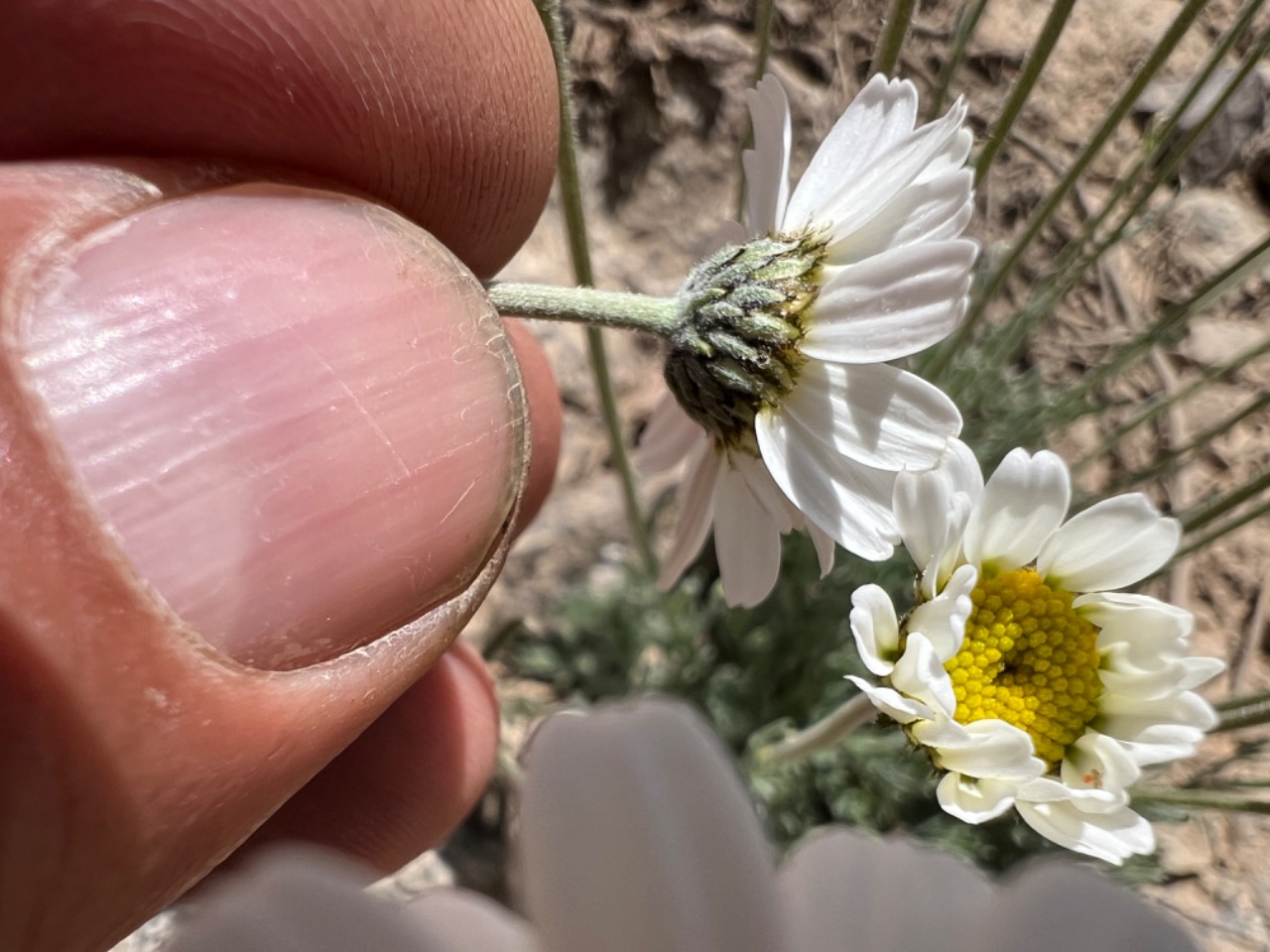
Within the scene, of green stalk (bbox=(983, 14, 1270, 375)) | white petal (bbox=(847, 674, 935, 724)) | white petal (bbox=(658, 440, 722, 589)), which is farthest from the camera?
green stalk (bbox=(983, 14, 1270, 375))

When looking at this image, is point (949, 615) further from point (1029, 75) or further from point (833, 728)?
point (1029, 75)

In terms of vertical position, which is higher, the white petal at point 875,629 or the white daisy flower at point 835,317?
the white daisy flower at point 835,317

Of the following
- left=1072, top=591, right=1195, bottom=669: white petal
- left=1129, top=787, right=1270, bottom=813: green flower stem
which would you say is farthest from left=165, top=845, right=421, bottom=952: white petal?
left=1129, top=787, right=1270, bottom=813: green flower stem

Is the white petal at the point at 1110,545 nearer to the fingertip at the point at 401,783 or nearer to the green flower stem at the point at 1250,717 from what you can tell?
the green flower stem at the point at 1250,717

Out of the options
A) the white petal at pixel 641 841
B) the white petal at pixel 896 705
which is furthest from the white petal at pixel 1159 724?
the white petal at pixel 641 841

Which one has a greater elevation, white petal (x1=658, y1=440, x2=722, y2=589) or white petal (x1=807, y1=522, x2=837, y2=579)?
white petal (x1=807, y1=522, x2=837, y2=579)

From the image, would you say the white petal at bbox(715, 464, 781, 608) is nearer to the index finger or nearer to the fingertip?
the index finger

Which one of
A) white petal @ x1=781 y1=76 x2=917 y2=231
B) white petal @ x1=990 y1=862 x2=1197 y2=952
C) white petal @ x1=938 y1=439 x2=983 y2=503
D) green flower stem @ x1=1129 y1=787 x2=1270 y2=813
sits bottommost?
green flower stem @ x1=1129 y1=787 x2=1270 y2=813

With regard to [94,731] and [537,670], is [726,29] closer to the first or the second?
[537,670]
